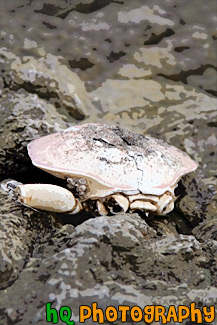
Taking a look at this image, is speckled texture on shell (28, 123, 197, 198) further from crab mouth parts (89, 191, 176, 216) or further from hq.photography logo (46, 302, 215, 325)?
hq.photography logo (46, 302, 215, 325)

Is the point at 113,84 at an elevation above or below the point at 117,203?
above

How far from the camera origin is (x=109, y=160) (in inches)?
102

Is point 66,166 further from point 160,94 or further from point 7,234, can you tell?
point 160,94

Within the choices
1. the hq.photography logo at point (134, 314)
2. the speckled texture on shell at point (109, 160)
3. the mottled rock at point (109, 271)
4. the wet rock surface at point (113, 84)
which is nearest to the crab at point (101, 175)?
the speckled texture on shell at point (109, 160)

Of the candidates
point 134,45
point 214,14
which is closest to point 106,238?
point 134,45

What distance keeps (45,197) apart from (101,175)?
335 millimetres

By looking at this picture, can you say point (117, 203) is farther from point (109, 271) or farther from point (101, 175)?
point (109, 271)

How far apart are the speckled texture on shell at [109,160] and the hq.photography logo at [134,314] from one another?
788 mm

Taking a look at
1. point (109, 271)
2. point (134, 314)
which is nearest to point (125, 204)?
point (109, 271)

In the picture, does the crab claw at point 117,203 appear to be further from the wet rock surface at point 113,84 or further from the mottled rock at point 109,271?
the mottled rock at point 109,271

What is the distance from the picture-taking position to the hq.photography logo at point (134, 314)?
177cm

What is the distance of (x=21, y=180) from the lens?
9.72 ft

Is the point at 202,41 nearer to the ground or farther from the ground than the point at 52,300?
farther from the ground

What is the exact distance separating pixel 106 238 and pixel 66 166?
68 centimetres
